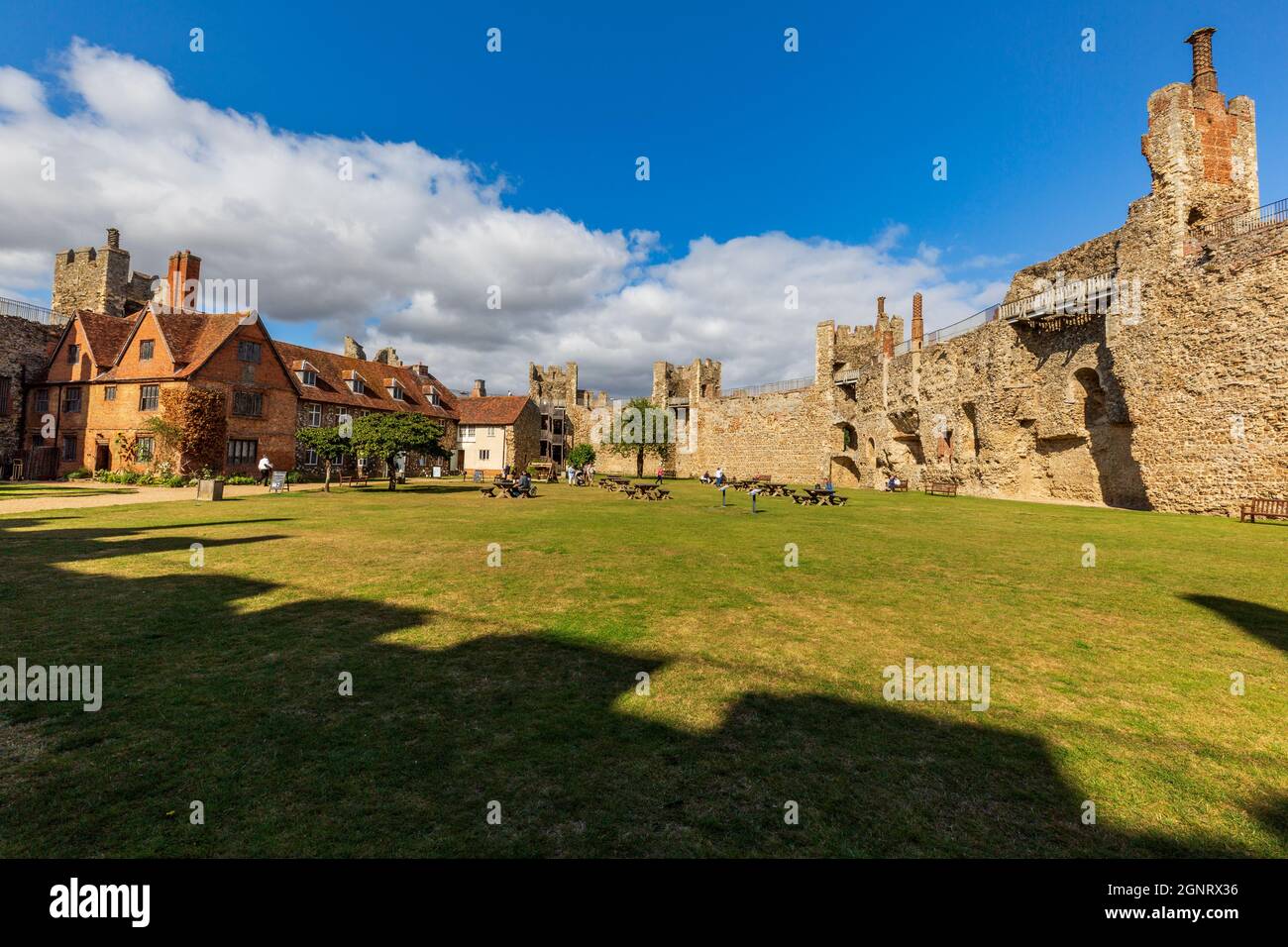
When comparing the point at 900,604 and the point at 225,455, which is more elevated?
the point at 225,455

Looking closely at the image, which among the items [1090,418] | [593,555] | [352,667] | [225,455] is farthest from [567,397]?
[352,667]

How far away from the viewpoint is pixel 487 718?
4.64 meters

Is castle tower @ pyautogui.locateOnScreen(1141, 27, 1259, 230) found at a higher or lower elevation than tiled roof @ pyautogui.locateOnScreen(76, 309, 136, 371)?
higher

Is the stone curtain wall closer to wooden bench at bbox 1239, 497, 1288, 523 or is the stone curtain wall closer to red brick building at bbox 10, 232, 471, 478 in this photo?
red brick building at bbox 10, 232, 471, 478

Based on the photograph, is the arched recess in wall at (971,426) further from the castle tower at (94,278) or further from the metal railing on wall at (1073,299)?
the castle tower at (94,278)

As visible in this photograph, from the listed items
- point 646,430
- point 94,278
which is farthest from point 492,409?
point 94,278

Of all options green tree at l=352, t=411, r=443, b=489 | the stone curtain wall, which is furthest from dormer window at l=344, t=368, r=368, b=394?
green tree at l=352, t=411, r=443, b=489

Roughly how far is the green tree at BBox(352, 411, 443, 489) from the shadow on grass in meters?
29.0

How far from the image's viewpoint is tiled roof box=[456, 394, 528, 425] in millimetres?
59562

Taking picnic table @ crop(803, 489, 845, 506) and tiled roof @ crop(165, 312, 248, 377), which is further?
tiled roof @ crop(165, 312, 248, 377)
